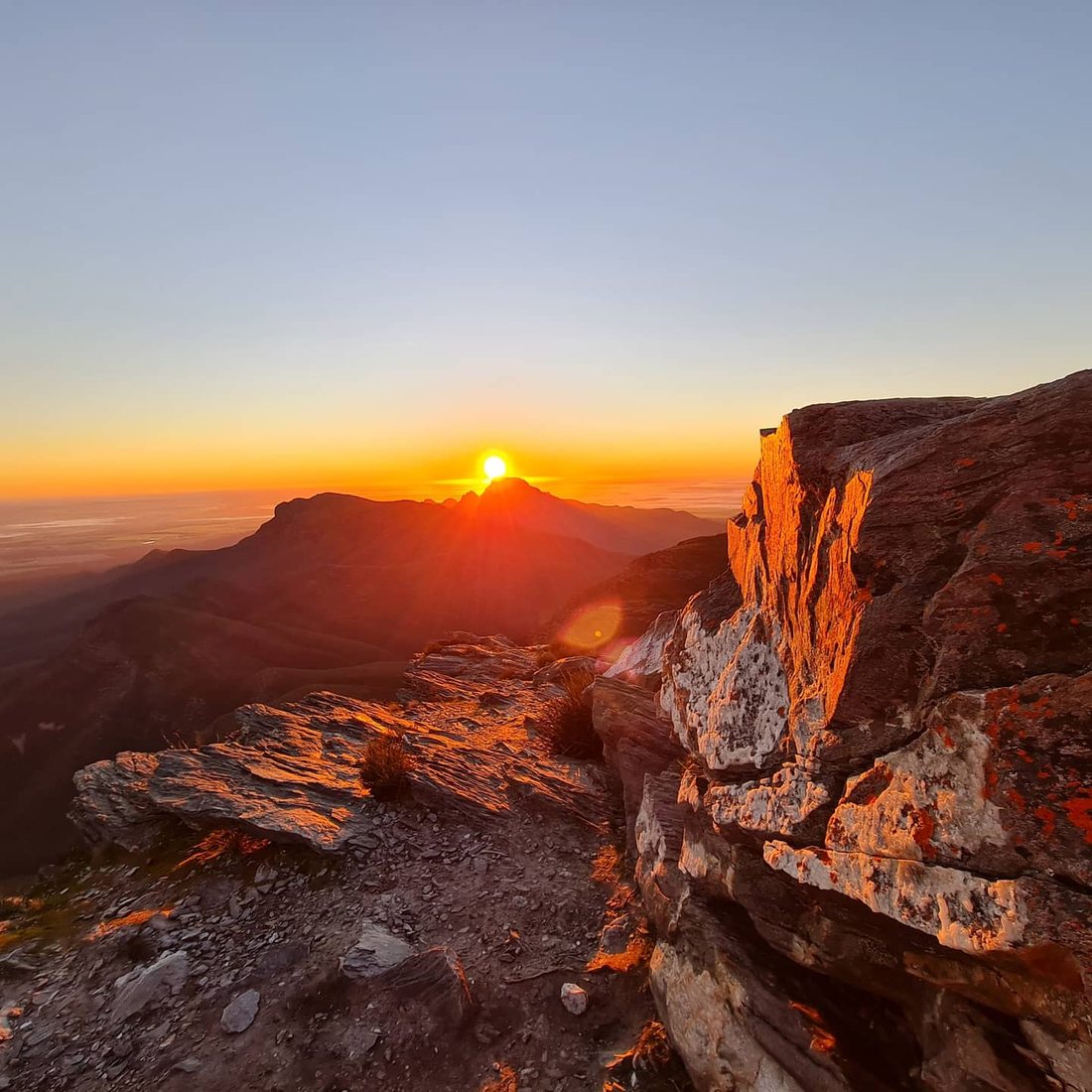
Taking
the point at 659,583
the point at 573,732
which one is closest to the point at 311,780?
the point at 573,732

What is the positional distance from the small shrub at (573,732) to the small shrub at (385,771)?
147 inches

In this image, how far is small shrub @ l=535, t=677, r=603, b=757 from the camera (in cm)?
1338

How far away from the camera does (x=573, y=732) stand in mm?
13703

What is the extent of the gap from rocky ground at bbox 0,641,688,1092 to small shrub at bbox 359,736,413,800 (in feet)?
0.81

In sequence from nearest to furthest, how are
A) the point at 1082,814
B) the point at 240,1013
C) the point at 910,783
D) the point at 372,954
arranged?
1. the point at 1082,814
2. the point at 910,783
3. the point at 240,1013
4. the point at 372,954

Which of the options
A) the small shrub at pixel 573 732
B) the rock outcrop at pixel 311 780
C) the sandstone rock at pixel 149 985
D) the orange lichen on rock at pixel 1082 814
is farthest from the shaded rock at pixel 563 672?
the orange lichen on rock at pixel 1082 814

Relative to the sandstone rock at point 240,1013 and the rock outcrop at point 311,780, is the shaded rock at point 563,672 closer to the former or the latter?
the rock outcrop at point 311,780

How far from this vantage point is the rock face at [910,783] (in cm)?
329

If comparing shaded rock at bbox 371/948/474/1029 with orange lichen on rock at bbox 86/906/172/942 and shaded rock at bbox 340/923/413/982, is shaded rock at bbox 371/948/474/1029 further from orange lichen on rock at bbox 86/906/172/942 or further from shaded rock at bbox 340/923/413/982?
orange lichen on rock at bbox 86/906/172/942

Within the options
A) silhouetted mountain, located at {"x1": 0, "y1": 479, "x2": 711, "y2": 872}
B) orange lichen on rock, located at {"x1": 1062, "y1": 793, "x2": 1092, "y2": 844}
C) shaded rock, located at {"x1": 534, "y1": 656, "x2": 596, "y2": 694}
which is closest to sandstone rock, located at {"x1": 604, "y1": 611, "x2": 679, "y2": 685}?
shaded rock, located at {"x1": 534, "y1": 656, "x2": 596, "y2": 694}

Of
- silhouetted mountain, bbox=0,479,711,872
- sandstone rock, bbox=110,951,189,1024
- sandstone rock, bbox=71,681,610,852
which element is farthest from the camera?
silhouetted mountain, bbox=0,479,711,872

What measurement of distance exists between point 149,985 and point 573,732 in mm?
8744

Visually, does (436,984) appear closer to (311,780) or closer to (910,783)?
(311,780)

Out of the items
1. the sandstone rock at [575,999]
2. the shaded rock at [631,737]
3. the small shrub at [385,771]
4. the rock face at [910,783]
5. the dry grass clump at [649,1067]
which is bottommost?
the sandstone rock at [575,999]
